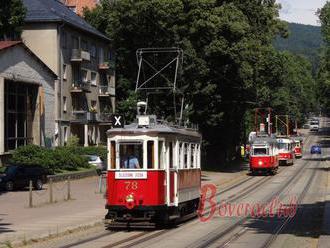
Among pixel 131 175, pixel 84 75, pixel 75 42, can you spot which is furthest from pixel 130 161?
pixel 84 75

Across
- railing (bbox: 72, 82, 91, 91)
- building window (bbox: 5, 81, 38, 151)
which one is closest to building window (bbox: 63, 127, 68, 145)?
railing (bbox: 72, 82, 91, 91)

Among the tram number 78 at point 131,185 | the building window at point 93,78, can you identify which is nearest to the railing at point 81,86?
the building window at point 93,78

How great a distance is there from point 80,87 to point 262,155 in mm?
19592

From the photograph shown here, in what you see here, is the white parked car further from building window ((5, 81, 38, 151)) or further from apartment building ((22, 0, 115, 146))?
apartment building ((22, 0, 115, 146))

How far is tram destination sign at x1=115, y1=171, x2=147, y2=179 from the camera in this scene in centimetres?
2011

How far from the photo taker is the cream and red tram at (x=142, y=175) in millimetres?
20016

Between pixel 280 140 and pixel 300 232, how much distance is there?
190 feet

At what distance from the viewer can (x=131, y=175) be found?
2022cm

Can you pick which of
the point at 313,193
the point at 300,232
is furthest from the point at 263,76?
the point at 300,232

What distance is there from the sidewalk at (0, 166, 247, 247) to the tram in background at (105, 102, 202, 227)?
162 centimetres

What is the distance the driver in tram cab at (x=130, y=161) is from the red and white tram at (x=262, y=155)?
38848 millimetres

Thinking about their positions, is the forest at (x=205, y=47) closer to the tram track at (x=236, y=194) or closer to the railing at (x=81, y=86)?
the railing at (x=81, y=86)

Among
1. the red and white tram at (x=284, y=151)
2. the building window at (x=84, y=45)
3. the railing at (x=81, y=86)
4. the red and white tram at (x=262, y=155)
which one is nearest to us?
the red and white tram at (x=262, y=155)

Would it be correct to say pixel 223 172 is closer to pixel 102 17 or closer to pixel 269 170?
pixel 269 170
